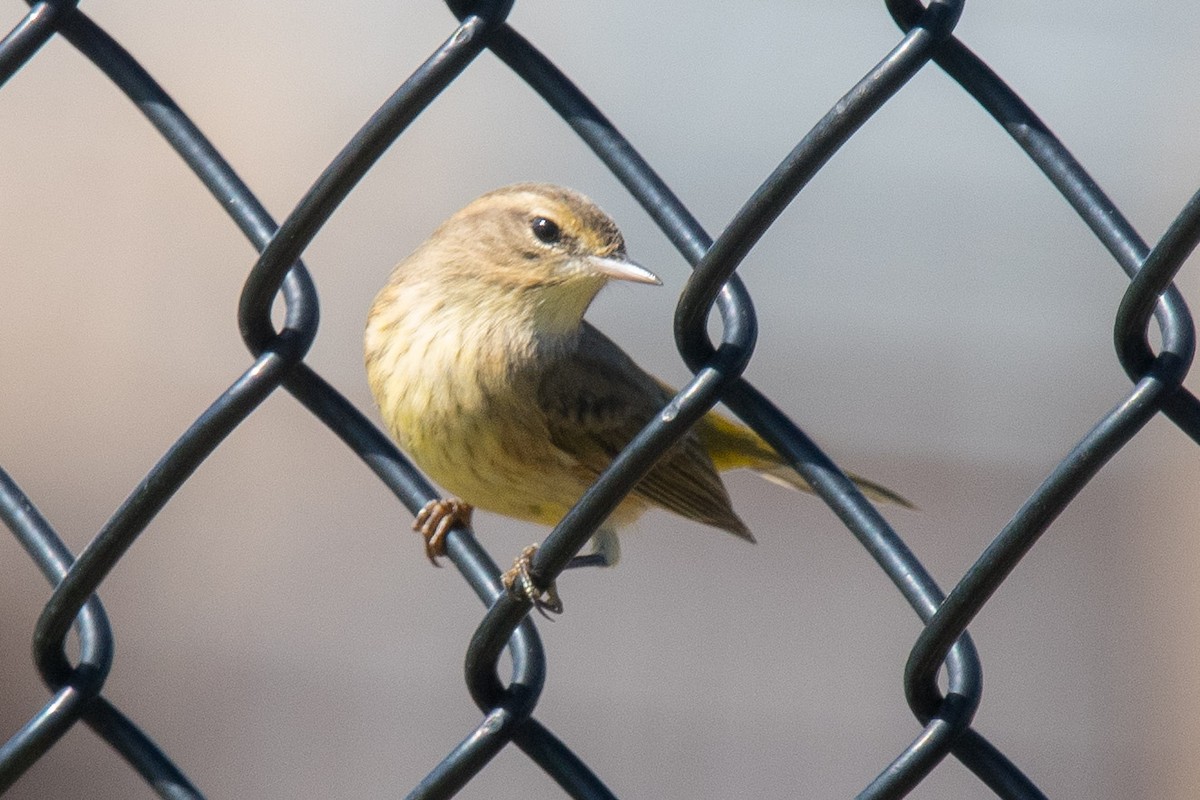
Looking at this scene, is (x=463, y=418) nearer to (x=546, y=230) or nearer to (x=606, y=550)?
(x=546, y=230)

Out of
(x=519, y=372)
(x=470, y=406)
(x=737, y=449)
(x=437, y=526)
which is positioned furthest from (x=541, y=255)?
(x=737, y=449)

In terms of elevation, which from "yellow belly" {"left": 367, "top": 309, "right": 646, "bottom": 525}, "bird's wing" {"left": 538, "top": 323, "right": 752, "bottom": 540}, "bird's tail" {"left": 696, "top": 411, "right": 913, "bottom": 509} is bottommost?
"bird's tail" {"left": 696, "top": 411, "right": 913, "bottom": 509}

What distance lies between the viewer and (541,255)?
3395 millimetres

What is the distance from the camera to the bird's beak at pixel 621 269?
3034 millimetres

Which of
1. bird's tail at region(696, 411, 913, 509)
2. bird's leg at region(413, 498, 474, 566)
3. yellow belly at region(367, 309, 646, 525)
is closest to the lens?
bird's leg at region(413, 498, 474, 566)

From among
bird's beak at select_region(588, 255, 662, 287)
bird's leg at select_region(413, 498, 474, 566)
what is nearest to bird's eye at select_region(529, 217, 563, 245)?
bird's beak at select_region(588, 255, 662, 287)

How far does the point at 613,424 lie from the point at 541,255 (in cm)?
41

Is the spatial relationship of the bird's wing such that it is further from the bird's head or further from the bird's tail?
the bird's tail

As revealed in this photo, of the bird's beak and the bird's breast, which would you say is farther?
the bird's breast

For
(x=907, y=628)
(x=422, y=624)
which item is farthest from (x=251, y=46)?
(x=907, y=628)

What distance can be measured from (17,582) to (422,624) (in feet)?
6.15

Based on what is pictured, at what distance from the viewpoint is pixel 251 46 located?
946 centimetres

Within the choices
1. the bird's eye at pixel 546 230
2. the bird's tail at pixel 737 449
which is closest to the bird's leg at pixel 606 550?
the bird's tail at pixel 737 449

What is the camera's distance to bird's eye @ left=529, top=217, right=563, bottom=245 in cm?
337
